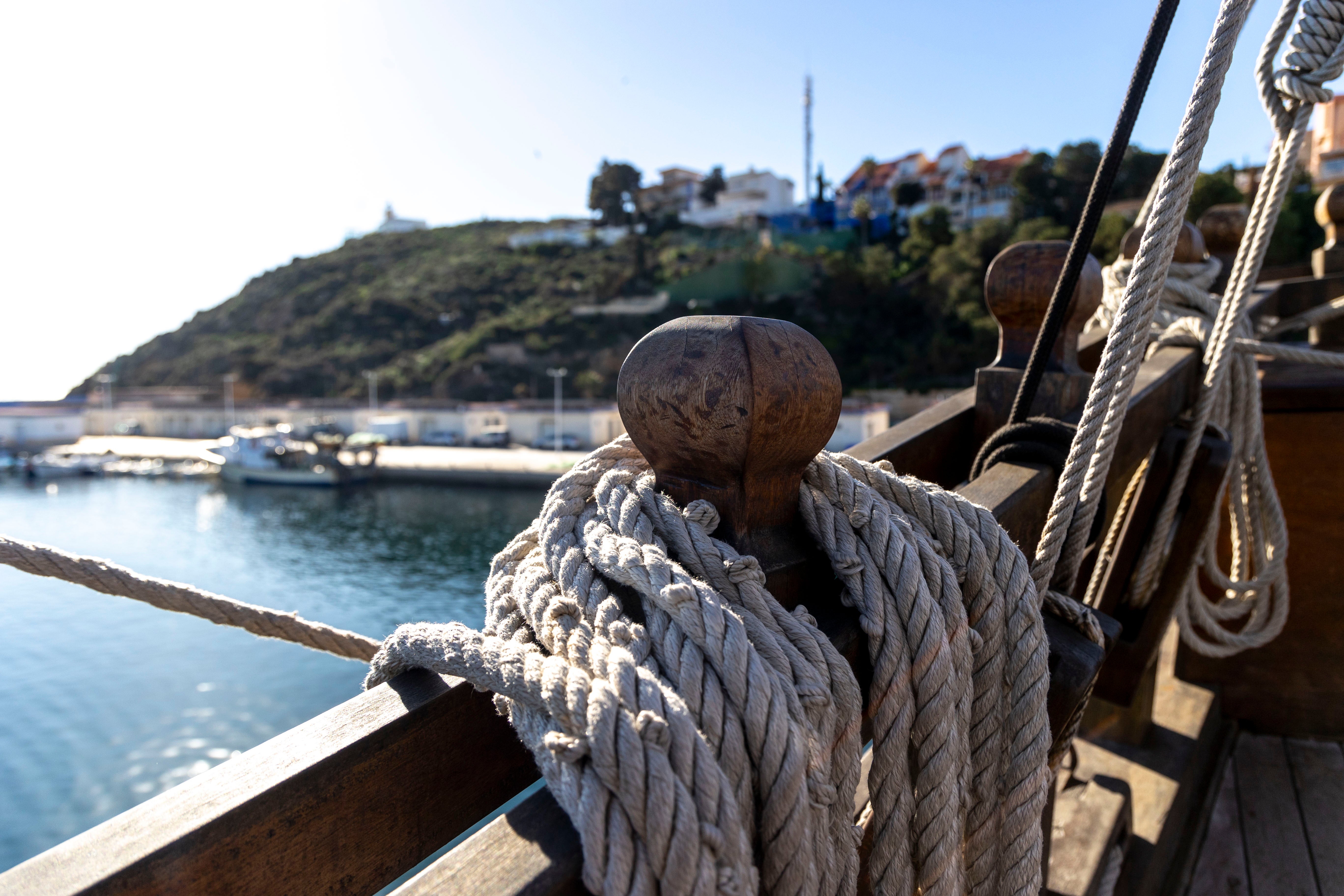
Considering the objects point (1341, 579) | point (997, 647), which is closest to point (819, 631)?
point (997, 647)

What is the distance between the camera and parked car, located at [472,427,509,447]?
89.9ft

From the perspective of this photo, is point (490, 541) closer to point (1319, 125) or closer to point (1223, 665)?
point (1223, 665)

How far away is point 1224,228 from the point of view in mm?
2477

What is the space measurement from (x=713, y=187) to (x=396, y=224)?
1151 inches

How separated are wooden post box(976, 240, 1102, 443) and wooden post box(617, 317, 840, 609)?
0.76m

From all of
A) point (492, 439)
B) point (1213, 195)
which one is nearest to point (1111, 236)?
point (1213, 195)

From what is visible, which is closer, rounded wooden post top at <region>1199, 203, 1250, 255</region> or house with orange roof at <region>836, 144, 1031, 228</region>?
rounded wooden post top at <region>1199, 203, 1250, 255</region>

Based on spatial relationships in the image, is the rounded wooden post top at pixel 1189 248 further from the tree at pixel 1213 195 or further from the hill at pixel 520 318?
the hill at pixel 520 318

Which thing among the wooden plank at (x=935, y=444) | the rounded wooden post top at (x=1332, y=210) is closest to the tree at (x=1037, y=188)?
the rounded wooden post top at (x=1332, y=210)

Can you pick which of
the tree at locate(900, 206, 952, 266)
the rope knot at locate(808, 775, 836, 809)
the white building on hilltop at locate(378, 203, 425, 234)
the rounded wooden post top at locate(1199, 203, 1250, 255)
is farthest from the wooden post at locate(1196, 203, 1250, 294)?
the white building on hilltop at locate(378, 203, 425, 234)

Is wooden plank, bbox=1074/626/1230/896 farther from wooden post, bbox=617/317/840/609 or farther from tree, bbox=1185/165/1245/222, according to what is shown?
tree, bbox=1185/165/1245/222

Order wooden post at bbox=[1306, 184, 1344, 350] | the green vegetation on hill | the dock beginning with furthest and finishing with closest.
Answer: the green vegetation on hill → the dock → wooden post at bbox=[1306, 184, 1344, 350]

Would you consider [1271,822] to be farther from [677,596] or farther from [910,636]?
[677,596]

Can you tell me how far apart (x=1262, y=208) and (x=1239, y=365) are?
449 mm
